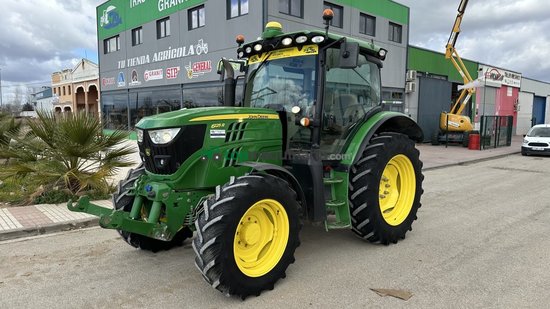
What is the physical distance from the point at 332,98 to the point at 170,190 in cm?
220

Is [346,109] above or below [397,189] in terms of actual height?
above

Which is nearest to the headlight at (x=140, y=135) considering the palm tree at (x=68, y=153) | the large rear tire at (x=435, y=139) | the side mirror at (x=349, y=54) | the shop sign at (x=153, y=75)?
the side mirror at (x=349, y=54)

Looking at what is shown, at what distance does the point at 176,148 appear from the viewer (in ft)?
12.5

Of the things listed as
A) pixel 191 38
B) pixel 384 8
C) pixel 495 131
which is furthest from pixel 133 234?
pixel 495 131

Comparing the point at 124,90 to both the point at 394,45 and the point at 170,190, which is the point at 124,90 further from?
the point at 170,190

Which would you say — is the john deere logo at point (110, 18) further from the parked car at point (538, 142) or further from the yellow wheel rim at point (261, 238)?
the yellow wheel rim at point (261, 238)

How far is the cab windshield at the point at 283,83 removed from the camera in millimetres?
4613

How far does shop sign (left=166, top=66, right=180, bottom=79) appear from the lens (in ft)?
64.6

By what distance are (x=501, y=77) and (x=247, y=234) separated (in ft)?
103

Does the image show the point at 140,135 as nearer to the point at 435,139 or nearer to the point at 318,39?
the point at 318,39

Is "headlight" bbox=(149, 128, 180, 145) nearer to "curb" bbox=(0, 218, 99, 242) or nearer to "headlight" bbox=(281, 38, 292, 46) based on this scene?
"headlight" bbox=(281, 38, 292, 46)

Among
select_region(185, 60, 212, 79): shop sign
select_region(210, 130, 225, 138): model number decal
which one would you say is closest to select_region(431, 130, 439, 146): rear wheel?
select_region(185, 60, 212, 79): shop sign

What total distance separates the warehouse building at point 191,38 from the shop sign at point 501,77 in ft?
32.2

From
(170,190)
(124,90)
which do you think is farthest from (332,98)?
(124,90)
